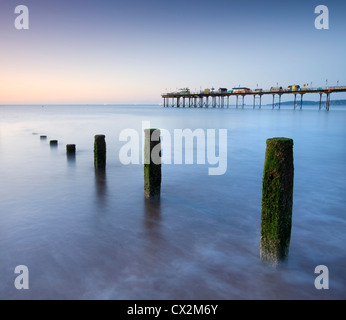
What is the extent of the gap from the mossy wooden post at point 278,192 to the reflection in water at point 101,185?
491 cm

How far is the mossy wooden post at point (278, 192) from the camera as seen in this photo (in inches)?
166

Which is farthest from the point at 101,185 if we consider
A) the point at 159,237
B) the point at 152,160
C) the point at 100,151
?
the point at 159,237

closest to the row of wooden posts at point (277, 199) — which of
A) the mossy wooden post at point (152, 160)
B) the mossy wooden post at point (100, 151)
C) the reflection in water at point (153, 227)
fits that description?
the reflection in water at point (153, 227)

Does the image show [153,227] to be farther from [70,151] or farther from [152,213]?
[70,151]

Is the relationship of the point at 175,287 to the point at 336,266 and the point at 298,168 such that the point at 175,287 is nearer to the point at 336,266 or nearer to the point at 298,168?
the point at 336,266

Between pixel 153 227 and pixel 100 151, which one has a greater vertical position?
pixel 100 151

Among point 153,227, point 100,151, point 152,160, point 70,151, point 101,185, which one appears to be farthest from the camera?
point 70,151

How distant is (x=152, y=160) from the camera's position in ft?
23.9

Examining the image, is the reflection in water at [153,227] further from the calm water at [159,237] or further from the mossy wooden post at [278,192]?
the mossy wooden post at [278,192]

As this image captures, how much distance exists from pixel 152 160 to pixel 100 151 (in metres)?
4.43

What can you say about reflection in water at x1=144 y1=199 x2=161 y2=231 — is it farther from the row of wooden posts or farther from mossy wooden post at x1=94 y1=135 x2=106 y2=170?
mossy wooden post at x1=94 y1=135 x2=106 y2=170

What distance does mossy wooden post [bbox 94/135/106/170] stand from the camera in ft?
34.2
